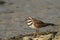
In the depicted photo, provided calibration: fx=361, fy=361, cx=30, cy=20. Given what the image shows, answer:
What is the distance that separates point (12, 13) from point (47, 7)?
1802 millimetres

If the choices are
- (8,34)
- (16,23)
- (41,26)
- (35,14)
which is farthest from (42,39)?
(35,14)

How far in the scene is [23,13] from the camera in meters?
15.2

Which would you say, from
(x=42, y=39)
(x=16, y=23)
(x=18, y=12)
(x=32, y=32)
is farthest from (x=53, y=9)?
(x=42, y=39)

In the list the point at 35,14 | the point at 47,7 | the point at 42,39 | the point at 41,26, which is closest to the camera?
the point at 42,39

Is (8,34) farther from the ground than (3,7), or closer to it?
closer to it

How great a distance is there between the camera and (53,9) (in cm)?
1576

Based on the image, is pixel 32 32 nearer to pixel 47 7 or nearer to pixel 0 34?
pixel 0 34

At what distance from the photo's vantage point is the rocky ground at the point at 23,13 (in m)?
12.5

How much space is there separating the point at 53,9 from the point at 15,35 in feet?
14.4

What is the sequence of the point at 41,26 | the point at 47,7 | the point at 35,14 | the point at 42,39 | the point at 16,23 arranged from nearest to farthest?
the point at 42,39 → the point at 41,26 → the point at 16,23 → the point at 35,14 → the point at 47,7

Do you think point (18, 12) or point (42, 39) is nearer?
point (42, 39)

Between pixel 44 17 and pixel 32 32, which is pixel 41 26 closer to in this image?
pixel 32 32

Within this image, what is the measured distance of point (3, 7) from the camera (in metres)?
16.5

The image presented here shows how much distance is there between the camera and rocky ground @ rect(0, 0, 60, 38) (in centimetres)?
1254
